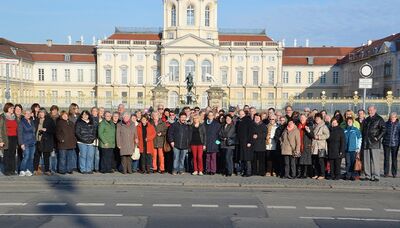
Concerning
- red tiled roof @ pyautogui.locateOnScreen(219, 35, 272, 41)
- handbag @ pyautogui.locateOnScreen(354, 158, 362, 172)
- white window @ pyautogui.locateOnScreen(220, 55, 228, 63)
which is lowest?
handbag @ pyautogui.locateOnScreen(354, 158, 362, 172)

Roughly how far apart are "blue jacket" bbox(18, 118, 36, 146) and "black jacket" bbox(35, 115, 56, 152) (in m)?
0.32

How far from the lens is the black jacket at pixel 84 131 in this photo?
1470 centimetres

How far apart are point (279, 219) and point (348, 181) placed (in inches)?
216

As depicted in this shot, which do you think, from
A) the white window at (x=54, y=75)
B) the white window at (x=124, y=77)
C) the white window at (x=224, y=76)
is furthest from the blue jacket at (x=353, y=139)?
the white window at (x=54, y=75)

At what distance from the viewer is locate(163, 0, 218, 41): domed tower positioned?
85500 mm

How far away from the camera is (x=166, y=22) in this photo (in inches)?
3415

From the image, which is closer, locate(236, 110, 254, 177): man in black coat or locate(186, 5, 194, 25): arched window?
locate(236, 110, 254, 177): man in black coat

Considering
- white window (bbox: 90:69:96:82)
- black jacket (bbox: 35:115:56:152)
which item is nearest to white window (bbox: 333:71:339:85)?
white window (bbox: 90:69:96:82)

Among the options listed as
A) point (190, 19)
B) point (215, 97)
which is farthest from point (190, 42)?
point (215, 97)

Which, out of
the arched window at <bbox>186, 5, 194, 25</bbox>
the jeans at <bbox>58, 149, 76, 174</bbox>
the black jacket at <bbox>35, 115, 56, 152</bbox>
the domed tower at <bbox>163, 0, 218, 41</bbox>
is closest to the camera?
the black jacket at <bbox>35, 115, 56, 152</bbox>

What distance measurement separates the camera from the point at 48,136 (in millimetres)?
14531

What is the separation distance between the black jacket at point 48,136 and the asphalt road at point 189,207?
1.63 meters

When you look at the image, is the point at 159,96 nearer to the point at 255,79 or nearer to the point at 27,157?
the point at 27,157

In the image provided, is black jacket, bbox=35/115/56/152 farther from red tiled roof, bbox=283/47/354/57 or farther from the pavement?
red tiled roof, bbox=283/47/354/57
